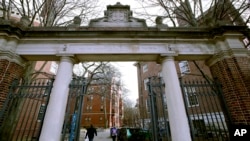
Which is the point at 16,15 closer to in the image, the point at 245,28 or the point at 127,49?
the point at 127,49

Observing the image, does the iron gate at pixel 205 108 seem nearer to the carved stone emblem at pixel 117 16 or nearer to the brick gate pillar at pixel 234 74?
the brick gate pillar at pixel 234 74

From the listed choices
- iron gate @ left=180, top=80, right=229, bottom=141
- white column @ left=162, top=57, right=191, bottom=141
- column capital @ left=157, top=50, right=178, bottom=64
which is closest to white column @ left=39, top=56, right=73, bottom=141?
column capital @ left=157, top=50, right=178, bottom=64

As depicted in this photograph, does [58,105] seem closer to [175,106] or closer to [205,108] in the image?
[175,106]

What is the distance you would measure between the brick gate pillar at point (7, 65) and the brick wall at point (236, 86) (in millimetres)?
7755

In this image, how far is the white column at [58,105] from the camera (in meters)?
4.67

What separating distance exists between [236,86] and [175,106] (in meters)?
2.23

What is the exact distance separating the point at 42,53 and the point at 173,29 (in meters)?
5.28

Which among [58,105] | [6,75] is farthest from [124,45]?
→ [6,75]

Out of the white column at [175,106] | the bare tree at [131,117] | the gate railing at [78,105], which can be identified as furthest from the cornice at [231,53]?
the bare tree at [131,117]

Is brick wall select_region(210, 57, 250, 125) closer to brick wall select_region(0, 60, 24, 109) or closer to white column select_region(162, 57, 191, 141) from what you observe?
white column select_region(162, 57, 191, 141)

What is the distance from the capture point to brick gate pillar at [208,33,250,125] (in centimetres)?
492

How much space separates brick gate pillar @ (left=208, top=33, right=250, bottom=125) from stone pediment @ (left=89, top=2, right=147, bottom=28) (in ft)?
10.6

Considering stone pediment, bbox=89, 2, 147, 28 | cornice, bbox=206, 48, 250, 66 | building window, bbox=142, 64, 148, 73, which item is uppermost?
building window, bbox=142, 64, 148, 73

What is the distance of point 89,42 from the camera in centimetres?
600
